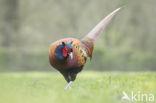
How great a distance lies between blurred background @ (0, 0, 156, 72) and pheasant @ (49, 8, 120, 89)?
13.7 metres

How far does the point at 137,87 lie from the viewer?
20.2 ft

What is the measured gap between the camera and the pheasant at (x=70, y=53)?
→ 610cm

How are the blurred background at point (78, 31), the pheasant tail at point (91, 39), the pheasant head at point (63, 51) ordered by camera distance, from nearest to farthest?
the pheasant head at point (63, 51), the pheasant tail at point (91, 39), the blurred background at point (78, 31)

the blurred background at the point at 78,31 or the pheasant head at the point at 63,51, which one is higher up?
the pheasant head at the point at 63,51

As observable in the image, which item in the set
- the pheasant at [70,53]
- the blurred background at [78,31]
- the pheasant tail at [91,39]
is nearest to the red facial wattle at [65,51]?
the pheasant at [70,53]

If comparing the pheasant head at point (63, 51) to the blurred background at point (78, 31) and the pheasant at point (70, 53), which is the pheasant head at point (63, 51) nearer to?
the pheasant at point (70, 53)

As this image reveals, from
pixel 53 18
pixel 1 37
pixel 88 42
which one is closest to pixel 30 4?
pixel 53 18

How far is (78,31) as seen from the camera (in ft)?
77.8

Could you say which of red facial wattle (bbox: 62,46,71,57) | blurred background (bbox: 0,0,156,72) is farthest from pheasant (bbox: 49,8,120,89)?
blurred background (bbox: 0,0,156,72)

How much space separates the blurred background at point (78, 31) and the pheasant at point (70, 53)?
13.7 meters

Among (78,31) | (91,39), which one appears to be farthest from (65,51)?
(78,31)

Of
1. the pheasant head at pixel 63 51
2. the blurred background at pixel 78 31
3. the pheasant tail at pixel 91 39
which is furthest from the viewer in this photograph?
the blurred background at pixel 78 31

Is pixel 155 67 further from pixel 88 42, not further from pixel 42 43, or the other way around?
pixel 88 42

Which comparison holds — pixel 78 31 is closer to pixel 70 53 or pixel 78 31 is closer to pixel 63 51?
pixel 70 53
